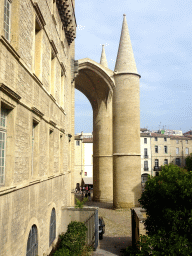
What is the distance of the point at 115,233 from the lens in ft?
50.8

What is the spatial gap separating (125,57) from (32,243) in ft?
59.6

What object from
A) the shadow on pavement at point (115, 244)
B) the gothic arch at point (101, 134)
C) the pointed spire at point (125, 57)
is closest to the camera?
the shadow on pavement at point (115, 244)

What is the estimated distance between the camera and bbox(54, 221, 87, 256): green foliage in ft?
33.2

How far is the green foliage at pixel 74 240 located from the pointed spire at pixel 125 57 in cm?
1462

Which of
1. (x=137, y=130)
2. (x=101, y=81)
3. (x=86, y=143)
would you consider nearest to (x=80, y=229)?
(x=137, y=130)

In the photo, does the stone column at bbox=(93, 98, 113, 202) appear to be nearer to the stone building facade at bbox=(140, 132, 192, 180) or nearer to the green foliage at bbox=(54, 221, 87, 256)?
the green foliage at bbox=(54, 221, 87, 256)

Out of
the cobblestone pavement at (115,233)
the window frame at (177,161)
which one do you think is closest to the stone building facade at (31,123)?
the cobblestone pavement at (115,233)

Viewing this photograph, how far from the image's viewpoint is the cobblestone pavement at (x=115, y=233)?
12.4 m

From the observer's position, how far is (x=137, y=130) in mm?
22141

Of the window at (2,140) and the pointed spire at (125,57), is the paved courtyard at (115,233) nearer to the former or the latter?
the window at (2,140)

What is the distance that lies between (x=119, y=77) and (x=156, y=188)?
48.9 feet

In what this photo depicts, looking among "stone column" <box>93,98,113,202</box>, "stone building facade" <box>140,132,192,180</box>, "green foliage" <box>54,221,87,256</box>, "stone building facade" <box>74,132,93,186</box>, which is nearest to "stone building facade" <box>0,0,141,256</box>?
"green foliage" <box>54,221,87,256</box>

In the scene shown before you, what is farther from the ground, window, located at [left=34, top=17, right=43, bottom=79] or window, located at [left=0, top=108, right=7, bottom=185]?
window, located at [left=34, top=17, right=43, bottom=79]

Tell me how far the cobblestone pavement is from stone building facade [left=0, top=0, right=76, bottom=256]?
2.97 m
